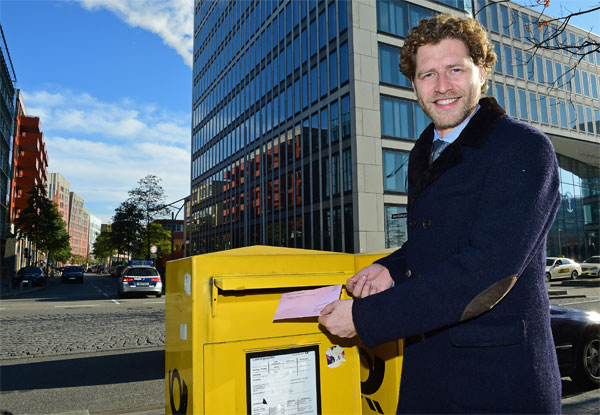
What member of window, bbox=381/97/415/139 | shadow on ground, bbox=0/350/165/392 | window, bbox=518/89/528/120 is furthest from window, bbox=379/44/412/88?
shadow on ground, bbox=0/350/165/392

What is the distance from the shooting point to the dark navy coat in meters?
1.26

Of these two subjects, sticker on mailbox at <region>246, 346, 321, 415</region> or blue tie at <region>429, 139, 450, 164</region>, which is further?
sticker on mailbox at <region>246, 346, 321, 415</region>

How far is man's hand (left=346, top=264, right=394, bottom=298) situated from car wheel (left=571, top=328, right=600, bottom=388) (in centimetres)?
502

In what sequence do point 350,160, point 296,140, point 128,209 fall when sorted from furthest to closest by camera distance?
point 128,209 < point 296,140 < point 350,160

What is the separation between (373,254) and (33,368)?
242 inches

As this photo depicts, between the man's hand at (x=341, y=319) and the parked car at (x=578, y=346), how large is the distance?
Answer: 16.4ft

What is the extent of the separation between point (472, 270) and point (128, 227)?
50.1 metres

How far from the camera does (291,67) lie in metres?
30.9

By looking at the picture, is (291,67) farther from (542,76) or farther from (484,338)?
(484,338)

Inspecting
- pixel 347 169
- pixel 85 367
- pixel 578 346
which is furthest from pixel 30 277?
pixel 578 346

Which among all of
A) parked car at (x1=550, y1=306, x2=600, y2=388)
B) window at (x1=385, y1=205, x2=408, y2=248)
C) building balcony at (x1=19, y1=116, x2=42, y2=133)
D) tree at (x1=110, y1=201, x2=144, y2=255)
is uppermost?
building balcony at (x1=19, y1=116, x2=42, y2=133)

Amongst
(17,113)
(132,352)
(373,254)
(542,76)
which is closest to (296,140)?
(542,76)

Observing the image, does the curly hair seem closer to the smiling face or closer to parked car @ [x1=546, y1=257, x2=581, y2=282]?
the smiling face

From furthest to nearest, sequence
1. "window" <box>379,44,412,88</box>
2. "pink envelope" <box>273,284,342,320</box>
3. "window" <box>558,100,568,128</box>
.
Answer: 1. "window" <box>558,100,568,128</box>
2. "window" <box>379,44,412,88</box>
3. "pink envelope" <box>273,284,342,320</box>
